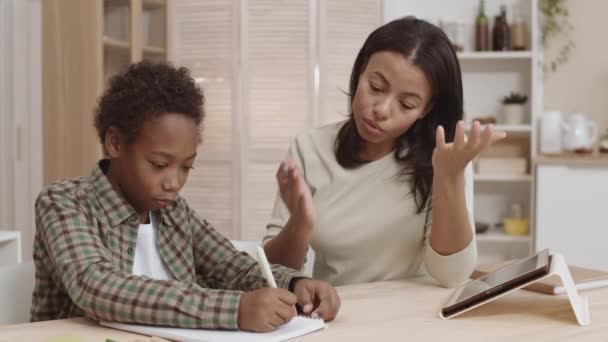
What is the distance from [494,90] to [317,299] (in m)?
3.49

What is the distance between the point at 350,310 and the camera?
133 cm

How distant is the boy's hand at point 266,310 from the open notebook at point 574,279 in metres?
0.59

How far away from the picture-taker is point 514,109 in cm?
434

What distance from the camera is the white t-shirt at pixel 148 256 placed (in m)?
1.37

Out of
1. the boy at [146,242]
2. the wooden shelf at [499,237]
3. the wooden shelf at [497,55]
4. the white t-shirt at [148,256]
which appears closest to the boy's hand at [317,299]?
the boy at [146,242]

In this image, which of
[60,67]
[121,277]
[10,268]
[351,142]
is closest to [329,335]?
[121,277]

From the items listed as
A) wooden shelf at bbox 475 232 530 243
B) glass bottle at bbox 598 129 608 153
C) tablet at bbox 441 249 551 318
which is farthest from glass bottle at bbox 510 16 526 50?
tablet at bbox 441 249 551 318

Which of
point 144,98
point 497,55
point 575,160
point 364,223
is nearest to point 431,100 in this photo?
point 364,223

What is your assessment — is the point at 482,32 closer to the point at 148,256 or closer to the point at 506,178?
the point at 506,178

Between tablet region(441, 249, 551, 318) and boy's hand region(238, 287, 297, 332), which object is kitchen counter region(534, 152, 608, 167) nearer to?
tablet region(441, 249, 551, 318)

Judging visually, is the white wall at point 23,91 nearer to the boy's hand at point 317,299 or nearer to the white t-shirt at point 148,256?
the white t-shirt at point 148,256

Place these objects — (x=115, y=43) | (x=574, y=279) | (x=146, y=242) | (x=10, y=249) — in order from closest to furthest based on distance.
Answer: (x=146, y=242) → (x=574, y=279) → (x=10, y=249) → (x=115, y=43)

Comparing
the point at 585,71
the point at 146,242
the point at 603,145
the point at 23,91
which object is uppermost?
the point at 585,71

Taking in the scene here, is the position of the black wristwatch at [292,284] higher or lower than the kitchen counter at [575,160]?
lower
